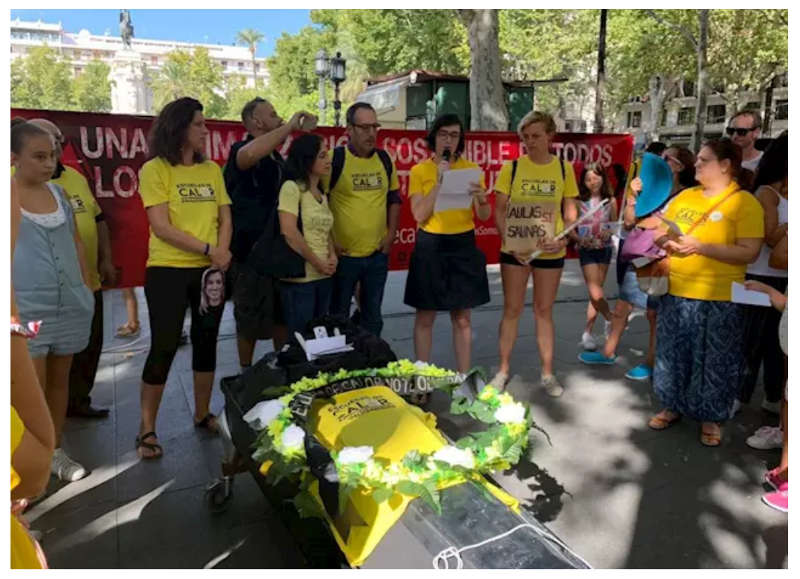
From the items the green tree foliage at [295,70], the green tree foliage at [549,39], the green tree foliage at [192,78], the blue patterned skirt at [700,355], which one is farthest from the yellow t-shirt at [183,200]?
the green tree foliage at [192,78]

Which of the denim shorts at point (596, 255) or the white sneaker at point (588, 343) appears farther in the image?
the white sneaker at point (588, 343)

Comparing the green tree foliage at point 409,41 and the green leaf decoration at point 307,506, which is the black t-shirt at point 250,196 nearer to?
the green leaf decoration at point 307,506

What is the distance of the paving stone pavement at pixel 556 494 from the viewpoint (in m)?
2.61

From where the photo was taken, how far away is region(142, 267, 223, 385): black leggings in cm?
323

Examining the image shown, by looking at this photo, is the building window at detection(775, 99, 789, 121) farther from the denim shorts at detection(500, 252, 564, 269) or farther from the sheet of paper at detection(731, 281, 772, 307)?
the sheet of paper at detection(731, 281, 772, 307)

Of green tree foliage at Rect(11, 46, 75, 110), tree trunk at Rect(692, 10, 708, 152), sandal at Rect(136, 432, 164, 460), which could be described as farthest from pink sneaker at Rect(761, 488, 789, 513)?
green tree foliage at Rect(11, 46, 75, 110)

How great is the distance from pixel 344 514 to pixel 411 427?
1.17 ft

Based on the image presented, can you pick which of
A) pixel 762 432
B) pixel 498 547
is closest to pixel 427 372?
pixel 498 547

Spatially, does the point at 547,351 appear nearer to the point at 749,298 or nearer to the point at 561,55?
the point at 749,298

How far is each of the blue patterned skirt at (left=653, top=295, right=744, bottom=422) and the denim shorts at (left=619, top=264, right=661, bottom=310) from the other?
838 millimetres

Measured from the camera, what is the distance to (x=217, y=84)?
250 ft

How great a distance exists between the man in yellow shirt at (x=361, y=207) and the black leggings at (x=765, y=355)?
2.39 m

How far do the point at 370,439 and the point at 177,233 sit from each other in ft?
5.65

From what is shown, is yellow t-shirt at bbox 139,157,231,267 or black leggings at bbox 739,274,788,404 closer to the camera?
yellow t-shirt at bbox 139,157,231,267
